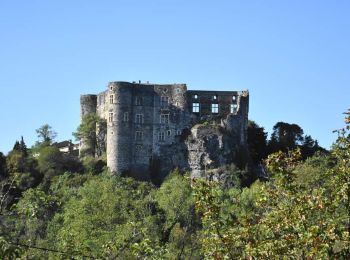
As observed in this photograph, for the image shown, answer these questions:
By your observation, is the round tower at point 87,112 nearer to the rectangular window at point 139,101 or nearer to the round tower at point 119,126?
the round tower at point 119,126

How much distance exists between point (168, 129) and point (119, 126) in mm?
4418

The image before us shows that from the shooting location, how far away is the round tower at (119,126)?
77.6 metres

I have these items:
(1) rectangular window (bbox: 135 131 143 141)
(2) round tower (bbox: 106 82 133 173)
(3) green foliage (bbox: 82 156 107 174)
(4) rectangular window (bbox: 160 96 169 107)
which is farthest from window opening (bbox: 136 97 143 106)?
(3) green foliage (bbox: 82 156 107 174)

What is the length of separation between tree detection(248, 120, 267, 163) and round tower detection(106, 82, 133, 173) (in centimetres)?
1264

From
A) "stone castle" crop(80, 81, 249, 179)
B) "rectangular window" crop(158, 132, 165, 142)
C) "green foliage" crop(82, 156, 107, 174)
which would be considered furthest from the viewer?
"rectangular window" crop(158, 132, 165, 142)

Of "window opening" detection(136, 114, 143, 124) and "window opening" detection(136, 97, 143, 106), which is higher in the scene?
"window opening" detection(136, 97, 143, 106)

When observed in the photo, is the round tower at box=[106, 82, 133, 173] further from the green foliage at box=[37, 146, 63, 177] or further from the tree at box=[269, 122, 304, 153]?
the tree at box=[269, 122, 304, 153]

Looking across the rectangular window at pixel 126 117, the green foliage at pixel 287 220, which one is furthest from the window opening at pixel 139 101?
the green foliage at pixel 287 220

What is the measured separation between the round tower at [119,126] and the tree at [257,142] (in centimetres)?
1264

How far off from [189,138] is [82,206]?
15451mm

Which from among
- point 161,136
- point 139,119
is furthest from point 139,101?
point 161,136

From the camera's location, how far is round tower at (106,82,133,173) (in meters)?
77.6

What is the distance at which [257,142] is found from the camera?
8606cm

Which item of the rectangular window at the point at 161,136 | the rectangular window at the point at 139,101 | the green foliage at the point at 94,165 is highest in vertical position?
the rectangular window at the point at 139,101
